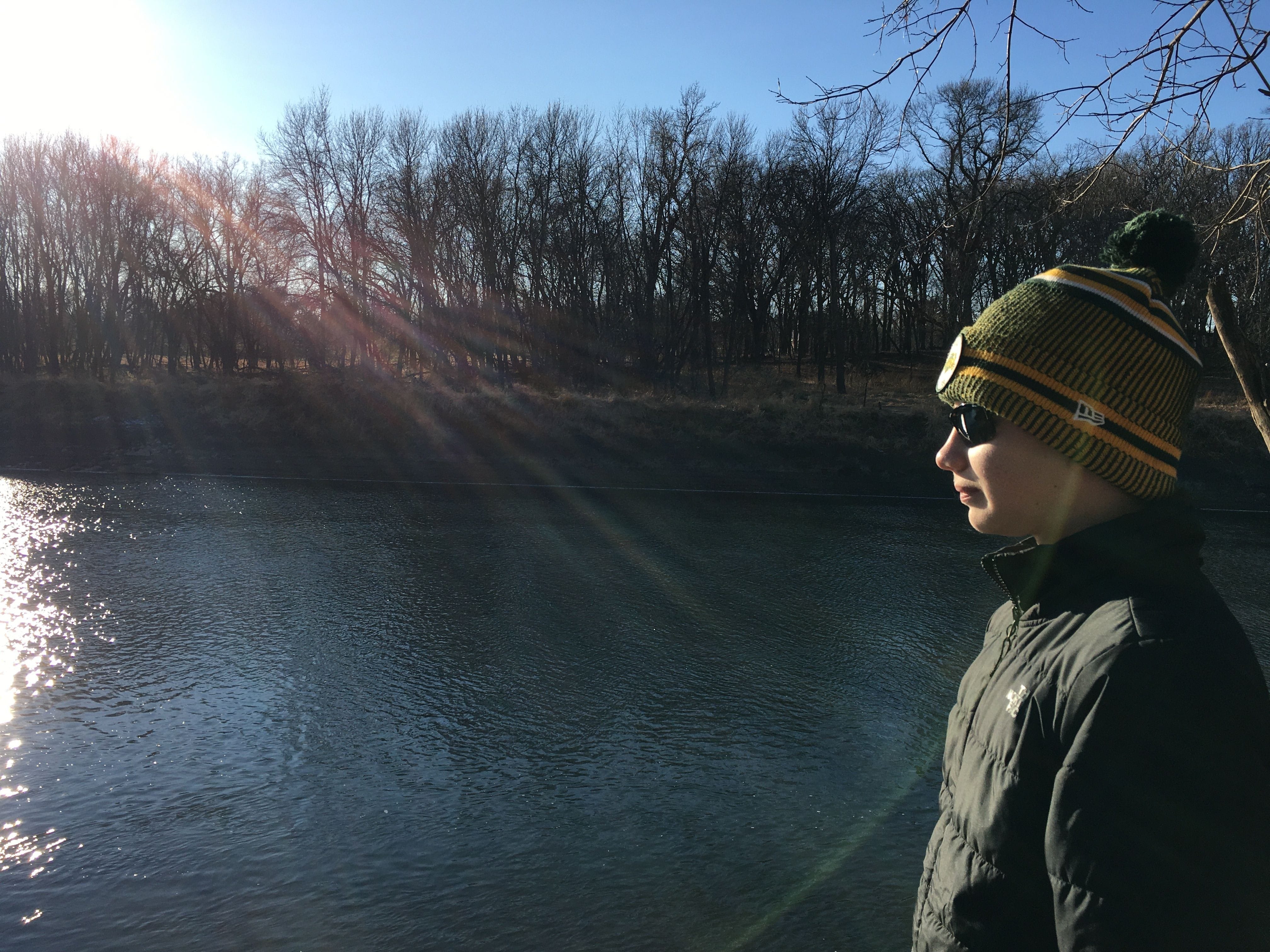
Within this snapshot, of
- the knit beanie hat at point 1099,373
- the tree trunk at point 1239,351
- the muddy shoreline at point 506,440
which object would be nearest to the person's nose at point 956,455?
the knit beanie hat at point 1099,373

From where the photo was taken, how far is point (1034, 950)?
4.68 feet

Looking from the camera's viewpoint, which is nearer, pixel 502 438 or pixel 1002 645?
pixel 1002 645

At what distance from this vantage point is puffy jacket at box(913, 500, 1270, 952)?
1153 millimetres

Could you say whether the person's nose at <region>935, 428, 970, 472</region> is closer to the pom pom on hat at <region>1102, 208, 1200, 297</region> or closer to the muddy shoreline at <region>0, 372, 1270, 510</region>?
the pom pom on hat at <region>1102, 208, 1200, 297</region>

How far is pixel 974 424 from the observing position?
1.64 metres

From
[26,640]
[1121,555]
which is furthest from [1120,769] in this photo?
[26,640]

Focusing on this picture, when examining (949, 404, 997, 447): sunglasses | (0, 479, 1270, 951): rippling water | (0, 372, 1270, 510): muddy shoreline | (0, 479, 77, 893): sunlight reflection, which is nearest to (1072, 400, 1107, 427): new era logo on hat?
(949, 404, 997, 447): sunglasses

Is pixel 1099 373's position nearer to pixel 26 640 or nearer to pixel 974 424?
pixel 974 424

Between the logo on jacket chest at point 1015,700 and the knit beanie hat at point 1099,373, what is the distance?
37cm

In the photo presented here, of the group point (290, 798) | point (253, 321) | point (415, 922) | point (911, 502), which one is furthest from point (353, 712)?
point (253, 321)

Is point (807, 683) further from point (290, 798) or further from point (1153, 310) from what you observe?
point (1153, 310)

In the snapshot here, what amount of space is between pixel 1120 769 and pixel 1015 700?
10.4 inches

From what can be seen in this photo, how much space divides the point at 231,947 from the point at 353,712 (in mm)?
2073

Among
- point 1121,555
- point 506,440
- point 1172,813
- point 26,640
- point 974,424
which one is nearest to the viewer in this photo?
point 1172,813
